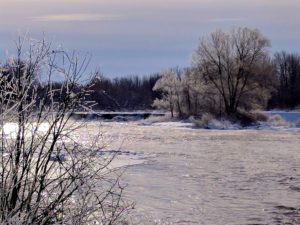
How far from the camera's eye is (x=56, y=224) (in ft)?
18.3

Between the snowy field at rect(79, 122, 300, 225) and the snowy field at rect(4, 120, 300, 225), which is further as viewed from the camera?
the snowy field at rect(79, 122, 300, 225)

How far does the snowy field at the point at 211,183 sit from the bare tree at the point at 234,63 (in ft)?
92.3

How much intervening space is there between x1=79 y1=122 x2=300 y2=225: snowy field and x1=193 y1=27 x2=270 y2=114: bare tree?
28.1 meters

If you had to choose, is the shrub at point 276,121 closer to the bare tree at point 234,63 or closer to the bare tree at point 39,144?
the bare tree at point 234,63

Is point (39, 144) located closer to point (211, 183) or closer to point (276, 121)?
point (211, 183)

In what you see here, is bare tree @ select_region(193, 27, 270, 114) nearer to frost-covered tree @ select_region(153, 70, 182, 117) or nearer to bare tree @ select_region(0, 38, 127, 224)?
frost-covered tree @ select_region(153, 70, 182, 117)

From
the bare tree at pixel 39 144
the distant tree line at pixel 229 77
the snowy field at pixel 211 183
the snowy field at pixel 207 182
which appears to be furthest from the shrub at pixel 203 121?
the bare tree at pixel 39 144

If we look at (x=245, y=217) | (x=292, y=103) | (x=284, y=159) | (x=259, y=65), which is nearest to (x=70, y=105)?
(x=245, y=217)

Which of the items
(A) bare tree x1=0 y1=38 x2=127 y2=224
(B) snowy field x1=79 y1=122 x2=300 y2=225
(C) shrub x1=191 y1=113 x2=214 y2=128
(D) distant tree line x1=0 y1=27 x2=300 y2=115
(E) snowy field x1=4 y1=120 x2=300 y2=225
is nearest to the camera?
(A) bare tree x1=0 y1=38 x2=127 y2=224

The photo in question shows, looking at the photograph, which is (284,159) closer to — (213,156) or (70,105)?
(213,156)

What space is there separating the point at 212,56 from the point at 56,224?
48.3 metres

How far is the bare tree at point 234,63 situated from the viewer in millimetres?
51938

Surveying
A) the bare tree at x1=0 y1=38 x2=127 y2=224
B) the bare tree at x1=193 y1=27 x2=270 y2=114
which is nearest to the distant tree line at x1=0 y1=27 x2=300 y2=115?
the bare tree at x1=193 y1=27 x2=270 y2=114

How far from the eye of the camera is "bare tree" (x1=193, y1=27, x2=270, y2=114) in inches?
2045
